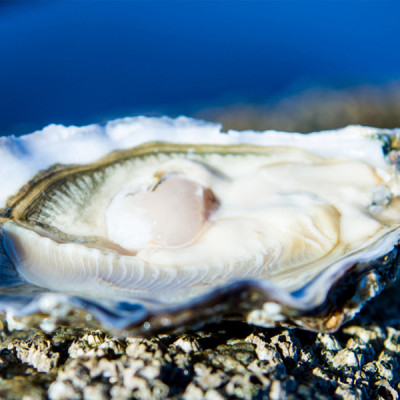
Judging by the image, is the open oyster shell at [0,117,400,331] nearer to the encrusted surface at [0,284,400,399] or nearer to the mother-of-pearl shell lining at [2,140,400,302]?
the mother-of-pearl shell lining at [2,140,400,302]

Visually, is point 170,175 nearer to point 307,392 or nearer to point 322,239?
point 322,239

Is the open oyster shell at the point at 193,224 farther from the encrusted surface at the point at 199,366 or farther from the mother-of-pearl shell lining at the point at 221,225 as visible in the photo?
the encrusted surface at the point at 199,366

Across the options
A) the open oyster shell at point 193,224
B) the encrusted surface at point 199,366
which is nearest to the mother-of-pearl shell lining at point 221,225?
the open oyster shell at point 193,224

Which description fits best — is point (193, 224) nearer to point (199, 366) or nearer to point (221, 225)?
point (221, 225)

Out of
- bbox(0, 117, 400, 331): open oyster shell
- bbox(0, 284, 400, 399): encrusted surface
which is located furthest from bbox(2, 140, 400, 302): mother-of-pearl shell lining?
bbox(0, 284, 400, 399): encrusted surface

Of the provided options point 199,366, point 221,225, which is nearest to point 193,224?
point 221,225

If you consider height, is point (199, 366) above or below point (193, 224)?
below

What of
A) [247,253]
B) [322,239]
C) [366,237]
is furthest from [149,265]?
[366,237]
